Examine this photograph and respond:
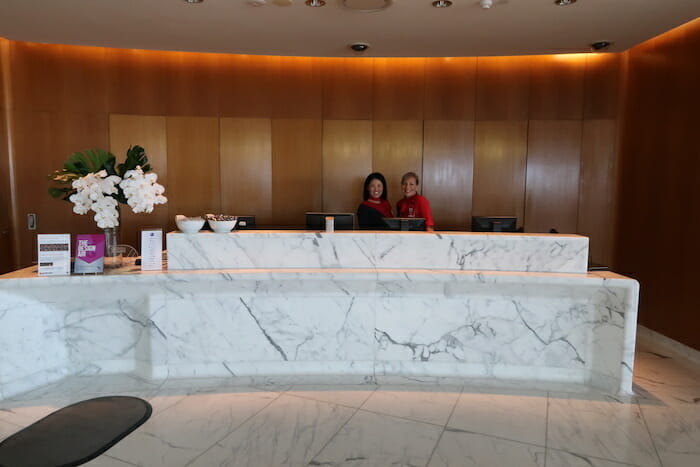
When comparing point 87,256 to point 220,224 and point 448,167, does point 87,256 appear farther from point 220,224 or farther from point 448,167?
point 448,167

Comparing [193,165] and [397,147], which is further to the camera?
[397,147]

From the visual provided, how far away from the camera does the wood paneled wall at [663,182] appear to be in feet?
14.7

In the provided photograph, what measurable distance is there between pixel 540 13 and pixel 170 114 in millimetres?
4410

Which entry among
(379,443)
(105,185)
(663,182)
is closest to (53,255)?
(105,185)

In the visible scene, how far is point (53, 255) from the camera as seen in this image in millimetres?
3367

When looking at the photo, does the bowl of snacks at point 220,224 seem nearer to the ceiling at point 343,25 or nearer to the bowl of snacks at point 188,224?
the bowl of snacks at point 188,224

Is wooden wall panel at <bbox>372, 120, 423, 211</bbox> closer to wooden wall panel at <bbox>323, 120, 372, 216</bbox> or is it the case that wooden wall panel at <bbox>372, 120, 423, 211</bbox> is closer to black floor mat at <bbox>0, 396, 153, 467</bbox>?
wooden wall panel at <bbox>323, 120, 372, 216</bbox>

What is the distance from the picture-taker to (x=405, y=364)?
12.4 feet

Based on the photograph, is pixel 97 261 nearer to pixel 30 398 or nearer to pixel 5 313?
pixel 5 313

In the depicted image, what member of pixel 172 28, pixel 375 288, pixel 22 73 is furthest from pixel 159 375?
pixel 22 73

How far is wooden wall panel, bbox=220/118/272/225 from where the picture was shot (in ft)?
19.7

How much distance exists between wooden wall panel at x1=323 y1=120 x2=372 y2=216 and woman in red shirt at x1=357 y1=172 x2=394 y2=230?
81 cm

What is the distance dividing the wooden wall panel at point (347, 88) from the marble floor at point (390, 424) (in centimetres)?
374

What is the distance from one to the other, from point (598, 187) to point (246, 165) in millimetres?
4583
